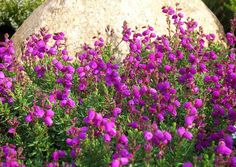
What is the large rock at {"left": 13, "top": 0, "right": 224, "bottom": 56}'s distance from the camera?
7.11 meters

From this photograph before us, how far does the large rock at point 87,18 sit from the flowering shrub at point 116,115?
43.9 inches

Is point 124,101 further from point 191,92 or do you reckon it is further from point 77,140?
point 77,140

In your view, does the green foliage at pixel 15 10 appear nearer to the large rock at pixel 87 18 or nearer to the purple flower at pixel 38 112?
the large rock at pixel 87 18

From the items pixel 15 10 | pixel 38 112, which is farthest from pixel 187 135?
pixel 15 10

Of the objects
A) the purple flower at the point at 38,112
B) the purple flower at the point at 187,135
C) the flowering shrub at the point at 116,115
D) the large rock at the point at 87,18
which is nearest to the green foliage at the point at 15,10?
the large rock at the point at 87,18

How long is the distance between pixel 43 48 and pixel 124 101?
1.19 meters

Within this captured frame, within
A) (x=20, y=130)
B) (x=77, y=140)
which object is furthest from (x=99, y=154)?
(x=20, y=130)

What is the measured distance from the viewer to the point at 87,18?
7.23m

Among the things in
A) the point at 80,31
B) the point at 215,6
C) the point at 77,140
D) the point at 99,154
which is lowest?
the point at 215,6

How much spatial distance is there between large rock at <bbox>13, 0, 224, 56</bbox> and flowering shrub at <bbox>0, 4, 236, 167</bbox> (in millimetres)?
1116

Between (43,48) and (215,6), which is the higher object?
(43,48)

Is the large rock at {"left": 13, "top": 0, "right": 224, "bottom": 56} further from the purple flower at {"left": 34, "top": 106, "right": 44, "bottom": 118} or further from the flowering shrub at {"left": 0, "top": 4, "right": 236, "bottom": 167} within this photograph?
the purple flower at {"left": 34, "top": 106, "right": 44, "bottom": 118}

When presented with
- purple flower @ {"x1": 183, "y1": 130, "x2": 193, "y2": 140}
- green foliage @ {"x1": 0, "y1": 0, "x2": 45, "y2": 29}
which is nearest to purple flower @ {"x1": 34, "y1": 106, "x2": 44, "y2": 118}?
purple flower @ {"x1": 183, "y1": 130, "x2": 193, "y2": 140}

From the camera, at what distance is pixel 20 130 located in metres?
4.85
